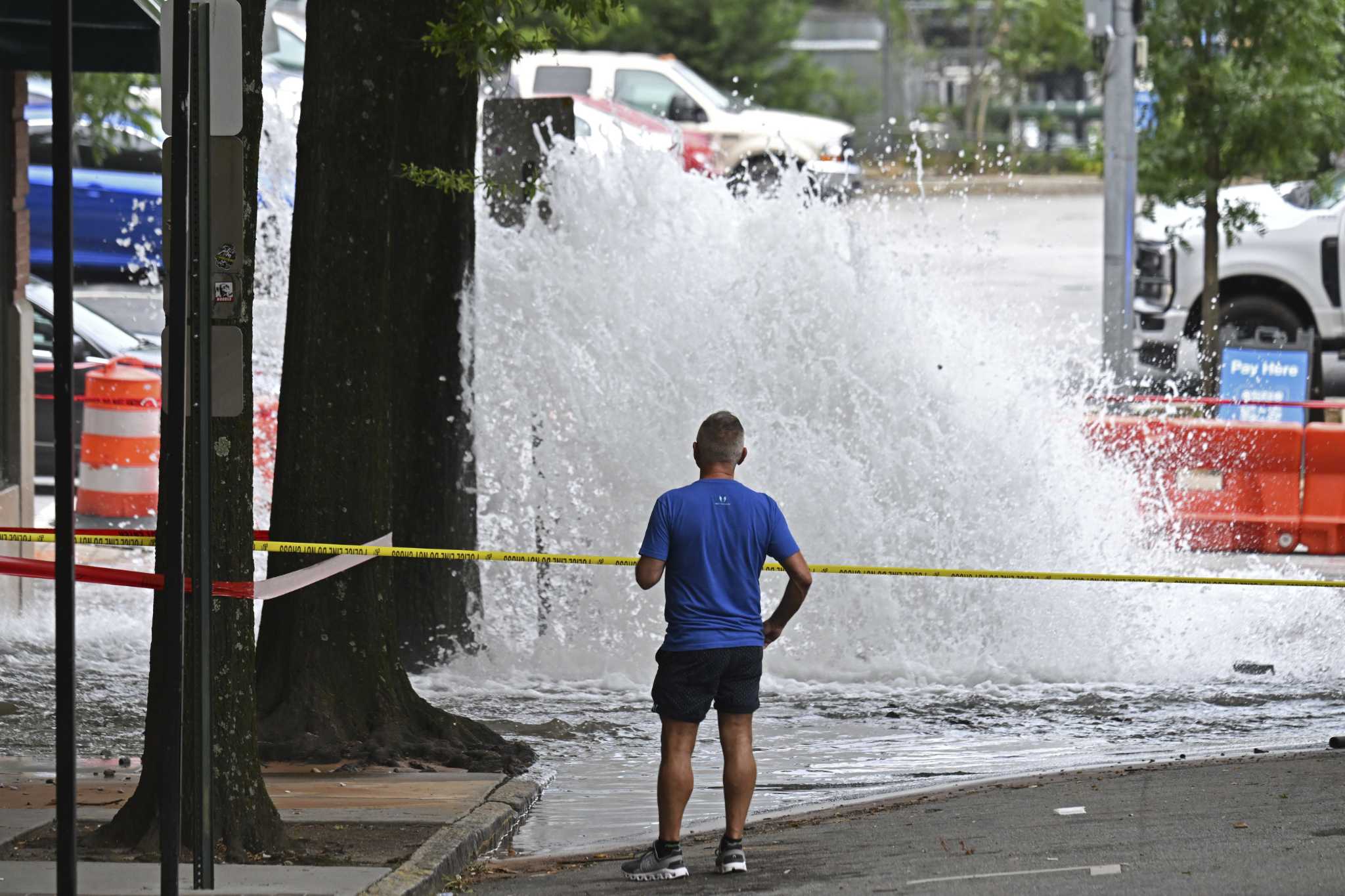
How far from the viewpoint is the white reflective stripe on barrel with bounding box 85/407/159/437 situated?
44.9 ft

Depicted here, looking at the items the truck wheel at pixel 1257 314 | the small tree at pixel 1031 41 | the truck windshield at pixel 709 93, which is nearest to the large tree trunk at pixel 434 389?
the truck wheel at pixel 1257 314

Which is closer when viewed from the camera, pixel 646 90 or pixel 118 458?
pixel 118 458

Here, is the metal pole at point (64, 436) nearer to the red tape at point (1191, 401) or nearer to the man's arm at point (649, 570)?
the man's arm at point (649, 570)

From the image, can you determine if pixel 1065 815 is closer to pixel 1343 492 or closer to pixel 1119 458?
pixel 1119 458

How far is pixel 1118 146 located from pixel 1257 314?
3.40 meters

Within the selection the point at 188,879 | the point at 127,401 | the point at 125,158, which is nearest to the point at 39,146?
the point at 125,158

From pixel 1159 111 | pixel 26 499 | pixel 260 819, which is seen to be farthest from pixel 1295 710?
pixel 1159 111

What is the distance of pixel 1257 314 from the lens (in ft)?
60.8

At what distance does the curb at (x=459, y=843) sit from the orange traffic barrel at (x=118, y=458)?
670cm

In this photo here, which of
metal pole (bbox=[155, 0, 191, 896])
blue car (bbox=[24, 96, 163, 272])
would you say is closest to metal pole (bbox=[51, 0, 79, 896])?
metal pole (bbox=[155, 0, 191, 896])

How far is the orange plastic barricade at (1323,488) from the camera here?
515 inches

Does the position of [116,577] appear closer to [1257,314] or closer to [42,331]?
[42,331]

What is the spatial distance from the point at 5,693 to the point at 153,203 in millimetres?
14280

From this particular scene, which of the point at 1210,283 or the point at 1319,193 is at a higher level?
the point at 1319,193
